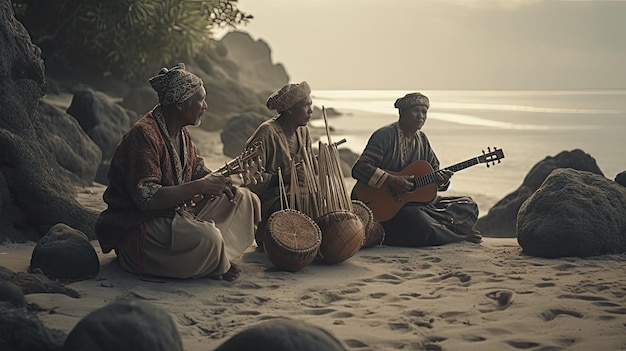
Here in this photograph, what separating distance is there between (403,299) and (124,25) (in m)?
14.6

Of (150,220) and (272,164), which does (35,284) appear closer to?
(150,220)

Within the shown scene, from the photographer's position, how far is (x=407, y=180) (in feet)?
26.8

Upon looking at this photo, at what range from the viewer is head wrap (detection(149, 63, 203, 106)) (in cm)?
621

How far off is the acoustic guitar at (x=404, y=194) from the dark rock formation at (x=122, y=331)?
4.42 metres

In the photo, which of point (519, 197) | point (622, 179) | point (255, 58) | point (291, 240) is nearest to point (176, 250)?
point (291, 240)

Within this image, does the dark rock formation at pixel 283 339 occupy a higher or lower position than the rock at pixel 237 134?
lower

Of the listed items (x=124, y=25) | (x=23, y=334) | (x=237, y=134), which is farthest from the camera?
(x=124, y=25)

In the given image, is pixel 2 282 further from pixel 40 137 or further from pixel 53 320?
pixel 40 137

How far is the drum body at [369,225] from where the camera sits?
7680 millimetres

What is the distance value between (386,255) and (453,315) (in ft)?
6.84

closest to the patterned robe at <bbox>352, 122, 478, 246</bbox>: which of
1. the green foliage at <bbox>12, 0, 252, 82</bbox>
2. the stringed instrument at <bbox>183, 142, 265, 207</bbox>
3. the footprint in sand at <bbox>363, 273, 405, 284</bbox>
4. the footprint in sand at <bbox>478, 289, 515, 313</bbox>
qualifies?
the footprint in sand at <bbox>363, 273, 405, 284</bbox>

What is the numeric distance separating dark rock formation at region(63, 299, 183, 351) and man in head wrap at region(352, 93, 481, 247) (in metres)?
4.41

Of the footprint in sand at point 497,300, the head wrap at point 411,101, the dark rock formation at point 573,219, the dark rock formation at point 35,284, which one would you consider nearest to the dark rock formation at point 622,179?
the dark rock formation at point 573,219

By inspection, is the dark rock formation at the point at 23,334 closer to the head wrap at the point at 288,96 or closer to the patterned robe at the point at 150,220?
the patterned robe at the point at 150,220
